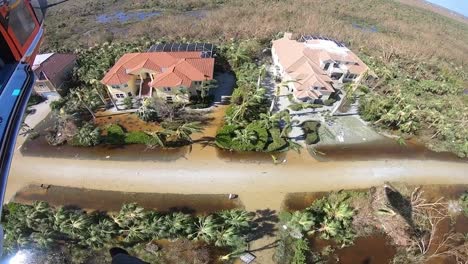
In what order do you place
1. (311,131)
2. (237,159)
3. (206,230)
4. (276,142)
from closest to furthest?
(206,230)
(237,159)
(276,142)
(311,131)

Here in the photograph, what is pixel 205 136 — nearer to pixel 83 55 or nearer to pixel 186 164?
pixel 186 164

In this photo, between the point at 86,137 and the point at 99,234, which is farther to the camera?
the point at 86,137

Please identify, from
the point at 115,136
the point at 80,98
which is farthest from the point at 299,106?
the point at 80,98

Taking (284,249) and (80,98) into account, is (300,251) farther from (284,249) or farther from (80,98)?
(80,98)

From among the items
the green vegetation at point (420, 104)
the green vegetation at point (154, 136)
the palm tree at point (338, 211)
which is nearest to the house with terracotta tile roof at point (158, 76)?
the green vegetation at point (154, 136)

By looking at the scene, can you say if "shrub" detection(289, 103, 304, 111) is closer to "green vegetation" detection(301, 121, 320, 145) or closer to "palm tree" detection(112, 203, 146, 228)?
"green vegetation" detection(301, 121, 320, 145)

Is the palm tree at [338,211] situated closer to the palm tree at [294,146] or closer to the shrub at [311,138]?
the palm tree at [294,146]

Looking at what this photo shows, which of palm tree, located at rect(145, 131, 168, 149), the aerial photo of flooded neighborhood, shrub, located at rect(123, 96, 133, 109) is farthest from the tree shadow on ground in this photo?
shrub, located at rect(123, 96, 133, 109)
